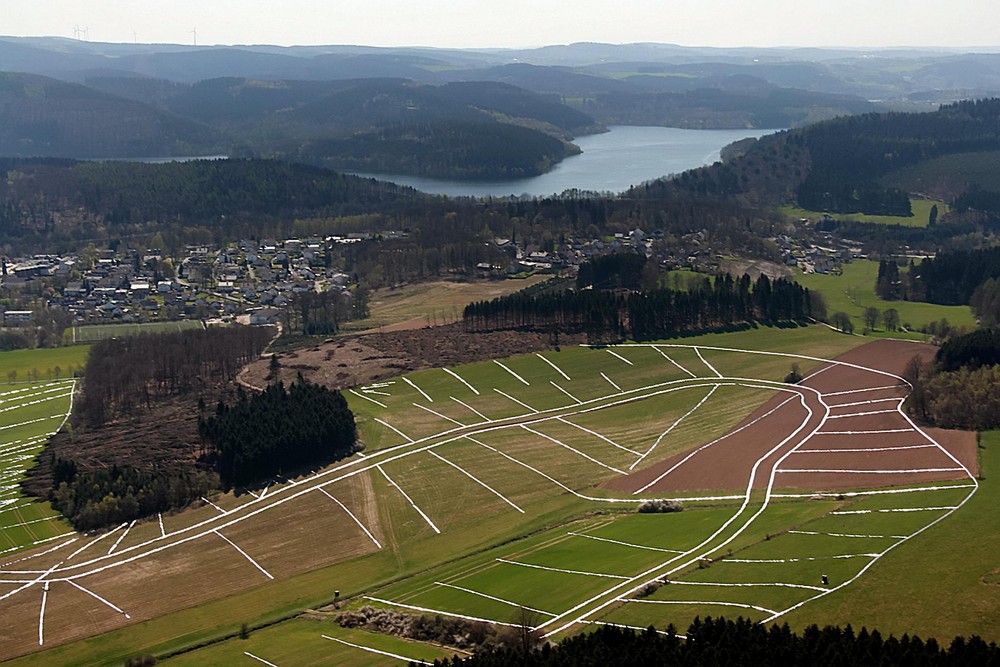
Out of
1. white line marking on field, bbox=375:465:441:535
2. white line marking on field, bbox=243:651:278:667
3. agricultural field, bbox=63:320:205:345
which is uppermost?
white line marking on field, bbox=243:651:278:667

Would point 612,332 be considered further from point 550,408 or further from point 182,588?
point 182,588

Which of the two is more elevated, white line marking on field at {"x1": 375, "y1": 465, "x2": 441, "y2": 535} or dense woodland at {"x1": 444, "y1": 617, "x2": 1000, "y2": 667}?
dense woodland at {"x1": 444, "y1": 617, "x2": 1000, "y2": 667}

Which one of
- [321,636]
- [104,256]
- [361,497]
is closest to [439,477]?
[361,497]

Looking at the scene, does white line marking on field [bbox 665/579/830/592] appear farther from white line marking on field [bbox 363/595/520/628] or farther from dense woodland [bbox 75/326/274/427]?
dense woodland [bbox 75/326/274/427]

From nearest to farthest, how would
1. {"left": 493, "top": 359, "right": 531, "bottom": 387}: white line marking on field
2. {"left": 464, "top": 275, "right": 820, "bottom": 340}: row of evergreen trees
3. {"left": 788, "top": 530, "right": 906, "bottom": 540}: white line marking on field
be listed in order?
1. {"left": 788, "top": 530, "right": 906, "bottom": 540}: white line marking on field
2. {"left": 493, "top": 359, "right": 531, "bottom": 387}: white line marking on field
3. {"left": 464, "top": 275, "right": 820, "bottom": 340}: row of evergreen trees

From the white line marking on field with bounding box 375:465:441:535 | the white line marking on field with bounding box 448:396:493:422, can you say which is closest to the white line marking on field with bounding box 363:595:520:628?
the white line marking on field with bounding box 375:465:441:535

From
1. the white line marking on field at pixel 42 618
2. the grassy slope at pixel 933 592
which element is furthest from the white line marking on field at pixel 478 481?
the white line marking on field at pixel 42 618
